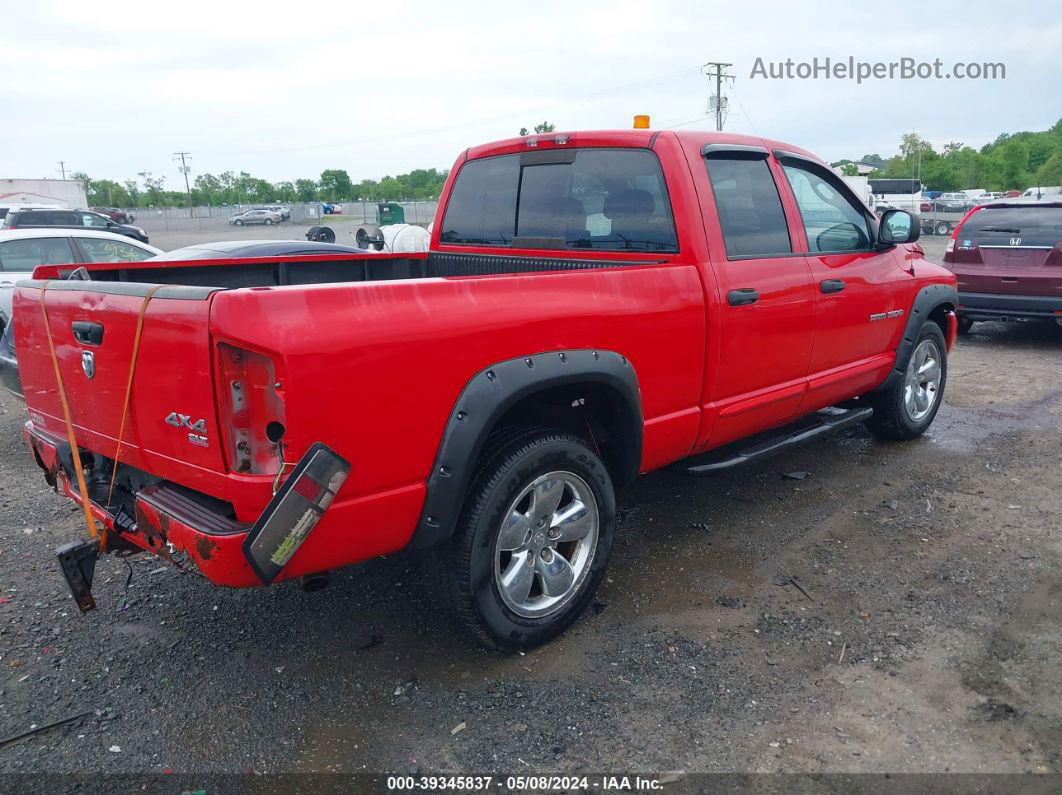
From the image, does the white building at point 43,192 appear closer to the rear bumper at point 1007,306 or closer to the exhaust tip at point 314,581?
the rear bumper at point 1007,306

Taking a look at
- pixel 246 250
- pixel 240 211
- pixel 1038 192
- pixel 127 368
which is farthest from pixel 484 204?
pixel 240 211

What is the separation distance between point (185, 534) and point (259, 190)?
99861mm

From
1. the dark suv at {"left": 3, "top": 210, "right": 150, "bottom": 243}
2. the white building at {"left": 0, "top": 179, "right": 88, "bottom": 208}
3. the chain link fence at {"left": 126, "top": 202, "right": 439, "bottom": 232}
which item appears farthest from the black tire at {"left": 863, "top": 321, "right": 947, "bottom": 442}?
the white building at {"left": 0, "top": 179, "right": 88, "bottom": 208}

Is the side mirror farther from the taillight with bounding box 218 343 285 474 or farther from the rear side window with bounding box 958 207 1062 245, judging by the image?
the rear side window with bounding box 958 207 1062 245

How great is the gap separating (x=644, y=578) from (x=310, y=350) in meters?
2.16

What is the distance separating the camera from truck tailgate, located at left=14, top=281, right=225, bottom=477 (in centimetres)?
234

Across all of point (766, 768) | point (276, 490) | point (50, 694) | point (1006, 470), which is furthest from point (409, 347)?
point (1006, 470)

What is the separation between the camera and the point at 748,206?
394 centimetres

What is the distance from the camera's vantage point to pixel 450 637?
3281 mm

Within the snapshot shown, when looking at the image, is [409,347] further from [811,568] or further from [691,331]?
[811,568]

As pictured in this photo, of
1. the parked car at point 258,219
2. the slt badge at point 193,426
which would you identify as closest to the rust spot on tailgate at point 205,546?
the slt badge at point 193,426

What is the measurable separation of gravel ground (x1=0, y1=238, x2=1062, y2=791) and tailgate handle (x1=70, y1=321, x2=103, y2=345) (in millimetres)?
1295

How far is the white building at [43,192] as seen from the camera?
37.5 m

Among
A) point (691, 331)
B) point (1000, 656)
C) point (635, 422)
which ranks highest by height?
point (691, 331)
